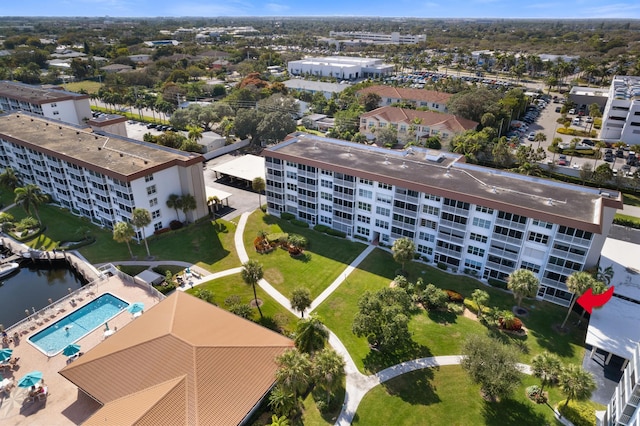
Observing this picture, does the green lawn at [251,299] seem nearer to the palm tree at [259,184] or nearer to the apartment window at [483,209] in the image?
the palm tree at [259,184]

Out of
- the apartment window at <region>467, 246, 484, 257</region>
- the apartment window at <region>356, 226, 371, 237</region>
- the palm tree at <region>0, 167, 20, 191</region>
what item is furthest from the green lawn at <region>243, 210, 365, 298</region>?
the palm tree at <region>0, 167, 20, 191</region>

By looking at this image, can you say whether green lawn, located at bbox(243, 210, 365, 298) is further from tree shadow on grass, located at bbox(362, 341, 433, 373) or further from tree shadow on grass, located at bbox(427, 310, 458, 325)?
tree shadow on grass, located at bbox(427, 310, 458, 325)

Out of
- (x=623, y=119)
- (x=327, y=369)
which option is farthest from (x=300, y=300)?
(x=623, y=119)

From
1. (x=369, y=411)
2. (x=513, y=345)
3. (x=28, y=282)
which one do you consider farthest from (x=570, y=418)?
(x=28, y=282)

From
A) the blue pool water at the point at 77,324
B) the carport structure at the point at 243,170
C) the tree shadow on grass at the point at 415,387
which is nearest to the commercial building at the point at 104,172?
the carport structure at the point at 243,170

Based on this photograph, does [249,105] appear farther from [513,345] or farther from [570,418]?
[570,418]

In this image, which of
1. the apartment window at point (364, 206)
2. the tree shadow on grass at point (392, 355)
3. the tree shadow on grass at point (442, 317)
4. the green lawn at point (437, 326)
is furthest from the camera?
the apartment window at point (364, 206)
